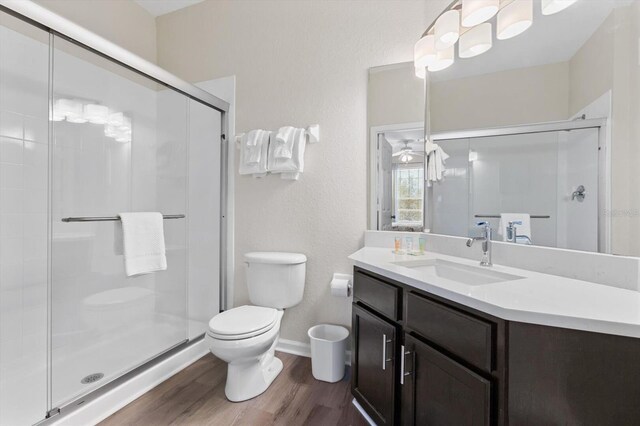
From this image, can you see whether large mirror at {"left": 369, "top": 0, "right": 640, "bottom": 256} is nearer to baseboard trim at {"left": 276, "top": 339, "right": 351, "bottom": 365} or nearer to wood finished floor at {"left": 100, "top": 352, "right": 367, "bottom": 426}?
wood finished floor at {"left": 100, "top": 352, "right": 367, "bottom": 426}

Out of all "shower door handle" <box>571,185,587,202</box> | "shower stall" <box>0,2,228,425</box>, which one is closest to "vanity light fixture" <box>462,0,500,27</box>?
"shower door handle" <box>571,185,587,202</box>

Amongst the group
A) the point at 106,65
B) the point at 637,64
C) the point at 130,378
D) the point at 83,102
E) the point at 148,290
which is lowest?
the point at 130,378

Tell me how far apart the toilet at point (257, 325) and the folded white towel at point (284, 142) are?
28.4 inches

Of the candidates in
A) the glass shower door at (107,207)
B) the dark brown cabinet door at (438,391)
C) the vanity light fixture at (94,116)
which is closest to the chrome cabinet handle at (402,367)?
the dark brown cabinet door at (438,391)

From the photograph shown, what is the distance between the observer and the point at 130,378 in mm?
1657

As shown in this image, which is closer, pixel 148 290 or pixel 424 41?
pixel 424 41

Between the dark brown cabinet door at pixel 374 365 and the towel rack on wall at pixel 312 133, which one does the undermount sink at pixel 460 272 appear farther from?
the towel rack on wall at pixel 312 133

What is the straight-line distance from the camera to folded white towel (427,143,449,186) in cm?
168

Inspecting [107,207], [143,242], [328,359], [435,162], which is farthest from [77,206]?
[435,162]

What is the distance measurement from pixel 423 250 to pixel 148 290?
1928 mm

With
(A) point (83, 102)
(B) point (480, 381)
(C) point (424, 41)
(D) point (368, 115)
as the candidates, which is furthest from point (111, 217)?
(C) point (424, 41)

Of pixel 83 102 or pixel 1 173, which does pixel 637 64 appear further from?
pixel 1 173

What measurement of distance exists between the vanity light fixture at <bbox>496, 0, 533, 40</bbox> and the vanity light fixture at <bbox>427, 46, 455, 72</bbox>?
27 centimetres

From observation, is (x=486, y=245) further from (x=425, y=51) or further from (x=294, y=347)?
(x=294, y=347)
